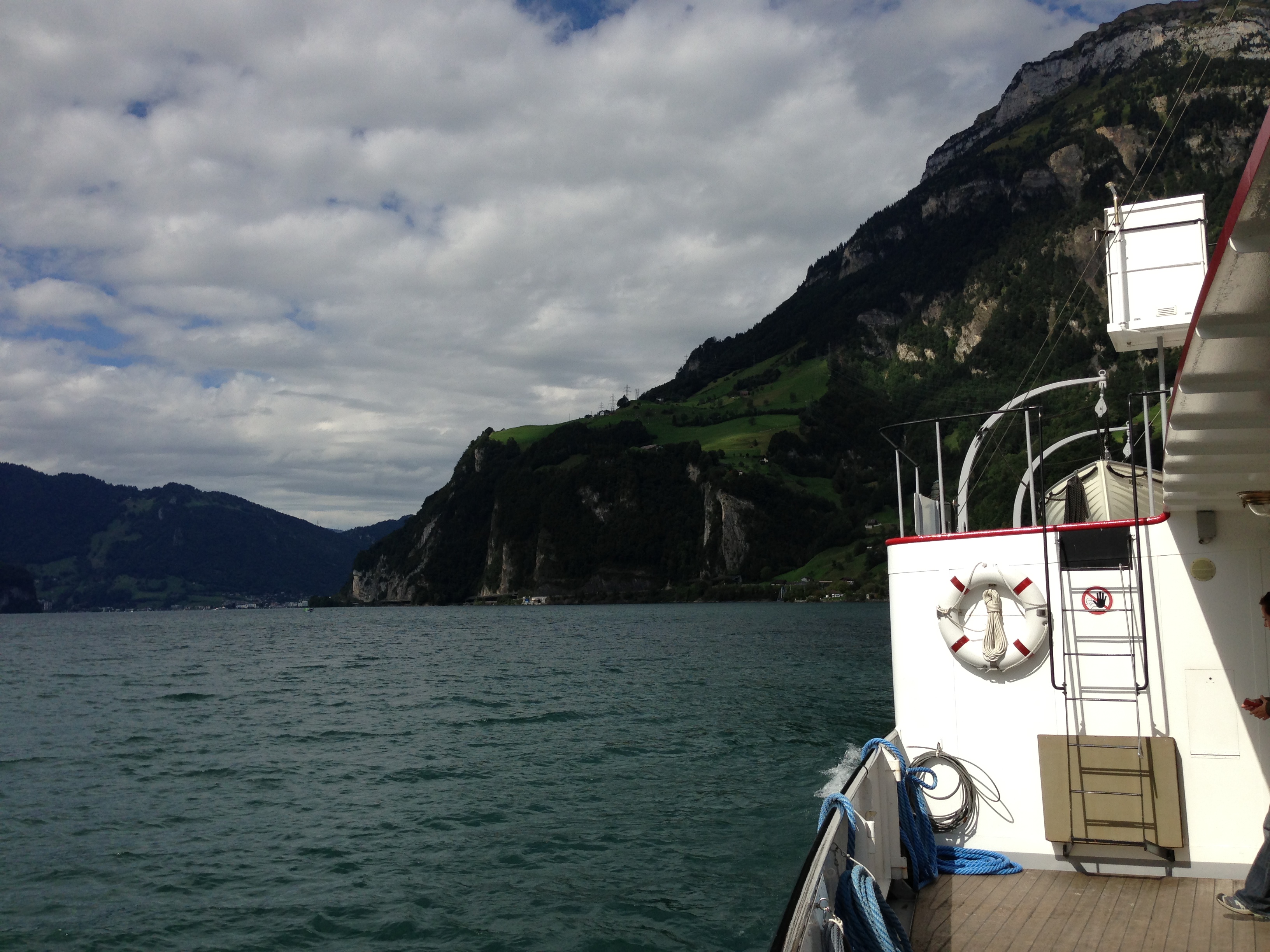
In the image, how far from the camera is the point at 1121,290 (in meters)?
8.97

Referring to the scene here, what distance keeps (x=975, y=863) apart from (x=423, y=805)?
442 inches

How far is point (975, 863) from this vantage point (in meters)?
7.52

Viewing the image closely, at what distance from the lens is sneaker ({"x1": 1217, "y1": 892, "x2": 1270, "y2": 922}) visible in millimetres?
6098

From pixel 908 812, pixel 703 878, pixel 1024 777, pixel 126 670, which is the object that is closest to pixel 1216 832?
pixel 1024 777

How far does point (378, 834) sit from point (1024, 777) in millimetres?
10258

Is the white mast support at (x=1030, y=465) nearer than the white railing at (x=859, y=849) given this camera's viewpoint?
No

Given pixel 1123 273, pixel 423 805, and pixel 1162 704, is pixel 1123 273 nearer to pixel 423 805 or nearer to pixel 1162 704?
pixel 1162 704

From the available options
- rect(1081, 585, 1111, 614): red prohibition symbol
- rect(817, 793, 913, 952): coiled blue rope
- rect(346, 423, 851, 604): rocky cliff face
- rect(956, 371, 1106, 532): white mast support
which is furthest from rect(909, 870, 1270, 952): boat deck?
rect(346, 423, 851, 604): rocky cliff face

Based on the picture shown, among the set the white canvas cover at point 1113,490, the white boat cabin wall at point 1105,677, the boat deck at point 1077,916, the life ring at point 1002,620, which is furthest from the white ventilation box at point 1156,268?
the boat deck at point 1077,916

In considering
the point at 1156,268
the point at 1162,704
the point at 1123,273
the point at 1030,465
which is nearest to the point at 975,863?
the point at 1162,704

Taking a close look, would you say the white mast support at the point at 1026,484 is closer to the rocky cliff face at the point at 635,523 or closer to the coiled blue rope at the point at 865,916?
the coiled blue rope at the point at 865,916

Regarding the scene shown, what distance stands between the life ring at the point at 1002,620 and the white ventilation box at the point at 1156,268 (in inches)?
115

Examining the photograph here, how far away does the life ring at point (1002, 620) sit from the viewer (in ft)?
25.1

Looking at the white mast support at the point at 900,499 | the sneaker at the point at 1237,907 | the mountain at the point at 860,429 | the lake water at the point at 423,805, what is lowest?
the lake water at the point at 423,805
